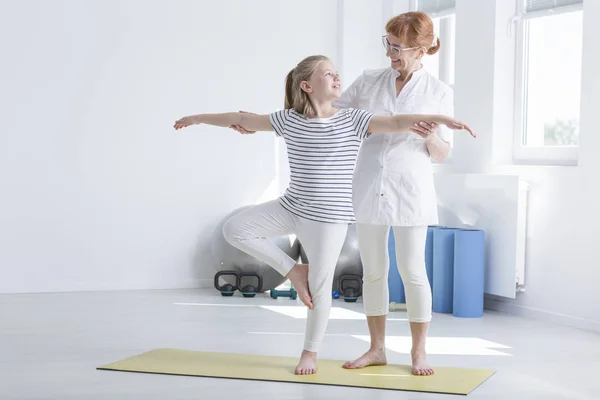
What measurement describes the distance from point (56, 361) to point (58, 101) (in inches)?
107

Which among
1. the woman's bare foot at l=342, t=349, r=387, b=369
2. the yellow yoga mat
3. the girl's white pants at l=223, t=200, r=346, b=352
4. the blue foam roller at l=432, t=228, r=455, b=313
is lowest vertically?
the yellow yoga mat

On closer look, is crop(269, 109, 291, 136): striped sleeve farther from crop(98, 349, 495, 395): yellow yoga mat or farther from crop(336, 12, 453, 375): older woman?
crop(98, 349, 495, 395): yellow yoga mat

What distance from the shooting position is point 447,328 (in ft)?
16.6

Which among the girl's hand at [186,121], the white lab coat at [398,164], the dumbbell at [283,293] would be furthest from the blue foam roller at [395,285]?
the girl's hand at [186,121]

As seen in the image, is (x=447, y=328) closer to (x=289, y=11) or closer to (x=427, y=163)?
(x=427, y=163)

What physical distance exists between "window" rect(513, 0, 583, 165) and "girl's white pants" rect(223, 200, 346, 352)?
230cm

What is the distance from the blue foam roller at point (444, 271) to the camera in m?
5.64

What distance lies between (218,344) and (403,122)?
5.23 ft

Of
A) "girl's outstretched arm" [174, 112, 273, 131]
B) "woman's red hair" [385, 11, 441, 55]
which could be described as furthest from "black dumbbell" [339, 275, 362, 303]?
"woman's red hair" [385, 11, 441, 55]

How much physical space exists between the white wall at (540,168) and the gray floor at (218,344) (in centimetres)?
23

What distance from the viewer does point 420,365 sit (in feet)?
12.4

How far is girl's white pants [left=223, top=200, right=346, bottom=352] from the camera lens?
3.67 metres

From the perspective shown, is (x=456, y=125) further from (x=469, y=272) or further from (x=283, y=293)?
(x=283, y=293)

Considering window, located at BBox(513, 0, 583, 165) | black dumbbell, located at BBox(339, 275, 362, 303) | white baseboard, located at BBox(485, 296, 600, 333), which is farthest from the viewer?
black dumbbell, located at BBox(339, 275, 362, 303)
